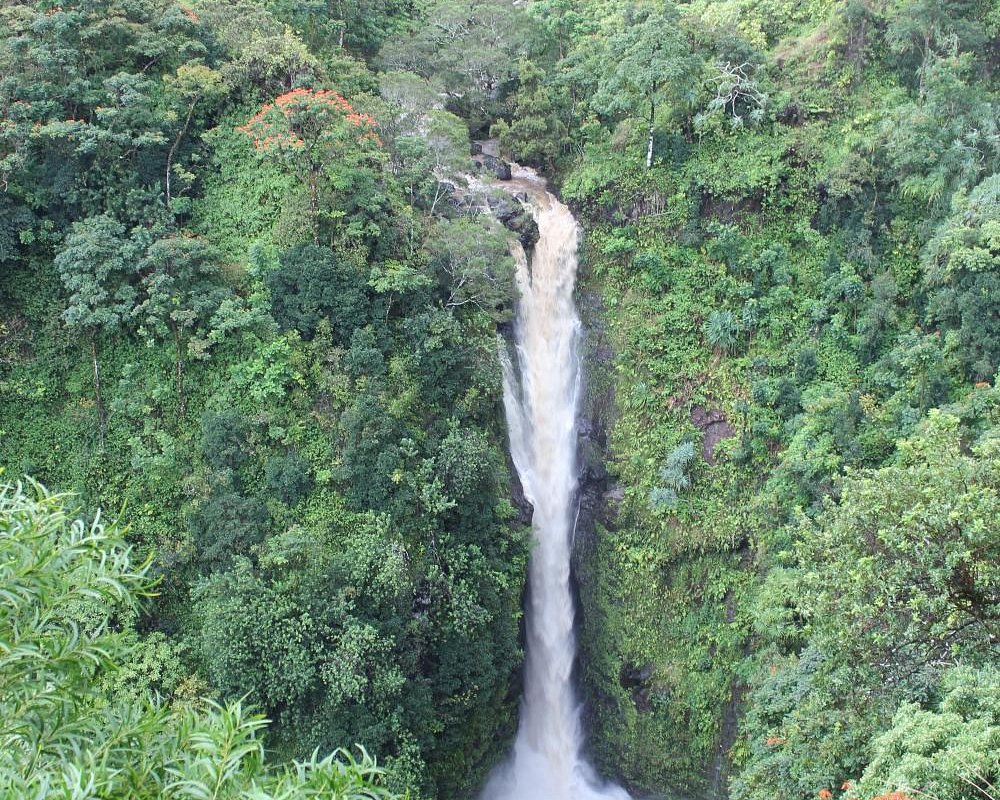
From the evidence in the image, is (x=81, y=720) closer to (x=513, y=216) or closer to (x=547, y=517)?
(x=547, y=517)

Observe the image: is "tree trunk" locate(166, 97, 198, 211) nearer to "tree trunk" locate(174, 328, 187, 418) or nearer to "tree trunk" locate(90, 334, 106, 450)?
"tree trunk" locate(174, 328, 187, 418)

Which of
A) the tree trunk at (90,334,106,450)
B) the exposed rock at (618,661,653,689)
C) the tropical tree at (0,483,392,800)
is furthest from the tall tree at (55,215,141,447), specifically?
the exposed rock at (618,661,653,689)

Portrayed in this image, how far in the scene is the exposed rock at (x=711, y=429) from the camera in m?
18.0

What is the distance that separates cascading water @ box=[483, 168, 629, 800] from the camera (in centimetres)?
1761

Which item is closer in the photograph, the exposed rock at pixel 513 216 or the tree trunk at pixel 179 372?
the tree trunk at pixel 179 372

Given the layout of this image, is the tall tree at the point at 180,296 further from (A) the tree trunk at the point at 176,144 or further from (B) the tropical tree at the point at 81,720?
(B) the tropical tree at the point at 81,720

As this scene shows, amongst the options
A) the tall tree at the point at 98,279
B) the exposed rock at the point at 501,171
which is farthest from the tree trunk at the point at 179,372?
the exposed rock at the point at 501,171

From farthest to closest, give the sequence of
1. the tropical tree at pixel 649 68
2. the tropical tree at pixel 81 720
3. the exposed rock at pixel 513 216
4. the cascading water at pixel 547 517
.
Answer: the exposed rock at pixel 513 216
the tropical tree at pixel 649 68
the cascading water at pixel 547 517
the tropical tree at pixel 81 720

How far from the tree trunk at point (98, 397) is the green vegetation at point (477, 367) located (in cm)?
12

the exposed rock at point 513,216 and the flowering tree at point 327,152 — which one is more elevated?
the flowering tree at point 327,152

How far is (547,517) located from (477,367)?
3.76 m

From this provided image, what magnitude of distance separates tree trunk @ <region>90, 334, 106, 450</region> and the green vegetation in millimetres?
117

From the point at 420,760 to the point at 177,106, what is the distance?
12684mm

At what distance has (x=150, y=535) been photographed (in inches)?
586
